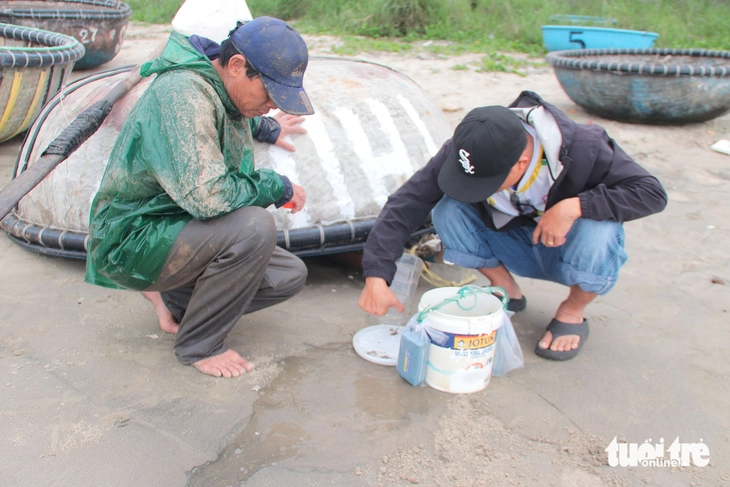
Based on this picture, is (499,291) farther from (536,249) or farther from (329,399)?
(329,399)

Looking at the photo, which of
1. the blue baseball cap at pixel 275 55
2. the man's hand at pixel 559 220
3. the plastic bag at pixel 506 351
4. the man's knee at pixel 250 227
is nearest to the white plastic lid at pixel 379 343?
the plastic bag at pixel 506 351

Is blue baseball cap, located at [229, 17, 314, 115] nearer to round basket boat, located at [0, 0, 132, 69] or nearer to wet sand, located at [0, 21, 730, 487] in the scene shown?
wet sand, located at [0, 21, 730, 487]

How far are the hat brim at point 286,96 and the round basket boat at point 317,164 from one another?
32.6 inches

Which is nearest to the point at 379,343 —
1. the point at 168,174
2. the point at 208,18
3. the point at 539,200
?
the point at 539,200

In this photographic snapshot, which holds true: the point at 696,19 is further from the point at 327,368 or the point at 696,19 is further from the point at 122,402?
the point at 122,402

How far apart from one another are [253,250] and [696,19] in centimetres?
890

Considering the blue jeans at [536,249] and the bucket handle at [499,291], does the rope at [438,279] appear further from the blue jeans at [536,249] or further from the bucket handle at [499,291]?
the bucket handle at [499,291]

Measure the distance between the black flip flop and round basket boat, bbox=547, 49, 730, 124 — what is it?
11.6ft

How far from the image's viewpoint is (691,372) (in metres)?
2.36

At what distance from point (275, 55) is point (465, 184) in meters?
0.72

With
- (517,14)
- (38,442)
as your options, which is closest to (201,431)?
(38,442)

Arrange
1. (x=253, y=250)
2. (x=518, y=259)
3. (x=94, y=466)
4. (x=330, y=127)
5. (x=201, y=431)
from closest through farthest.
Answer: (x=94, y=466) < (x=201, y=431) < (x=253, y=250) < (x=518, y=259) < (x=330, y=127)

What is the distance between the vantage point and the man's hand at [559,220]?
7.25 feet

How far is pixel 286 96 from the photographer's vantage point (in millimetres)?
2031
